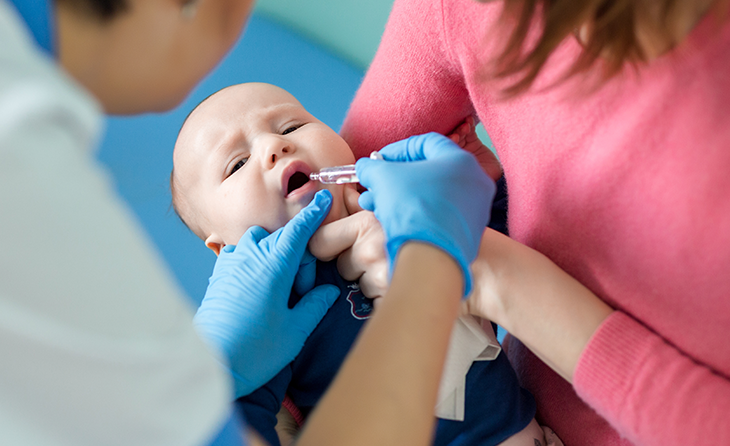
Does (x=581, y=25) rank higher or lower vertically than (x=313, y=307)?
higher

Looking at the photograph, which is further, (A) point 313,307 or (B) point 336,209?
(B) point 336,209

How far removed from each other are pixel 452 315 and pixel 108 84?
0.42 metres

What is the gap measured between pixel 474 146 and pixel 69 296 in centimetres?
101

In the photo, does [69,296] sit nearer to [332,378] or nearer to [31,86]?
[31,86]

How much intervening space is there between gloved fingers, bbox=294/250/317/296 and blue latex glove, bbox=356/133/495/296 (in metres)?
0.19

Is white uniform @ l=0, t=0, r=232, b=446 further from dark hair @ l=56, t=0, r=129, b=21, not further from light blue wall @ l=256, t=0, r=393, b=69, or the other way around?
light blue wall @ l=256, t=0, r=393, b=69

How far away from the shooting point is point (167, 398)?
1.19ft

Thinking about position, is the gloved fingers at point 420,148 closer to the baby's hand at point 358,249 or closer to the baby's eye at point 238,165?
the baby's hand at point 358,249

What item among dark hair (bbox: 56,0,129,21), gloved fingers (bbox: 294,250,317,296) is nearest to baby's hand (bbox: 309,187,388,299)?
gloved fingers (bbox: 294,250,317,296)

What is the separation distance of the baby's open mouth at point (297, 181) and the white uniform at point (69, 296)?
0.74 meters

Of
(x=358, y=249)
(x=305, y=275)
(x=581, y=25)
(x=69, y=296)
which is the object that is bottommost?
(x=305, y=275)

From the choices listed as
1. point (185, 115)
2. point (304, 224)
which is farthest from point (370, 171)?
point (185, 115)

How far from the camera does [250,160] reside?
1.07 m

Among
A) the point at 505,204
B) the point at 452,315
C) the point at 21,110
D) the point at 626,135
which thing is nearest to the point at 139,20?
the point at 21,110
